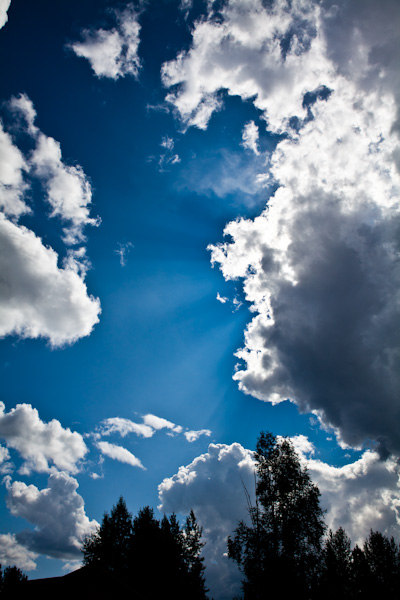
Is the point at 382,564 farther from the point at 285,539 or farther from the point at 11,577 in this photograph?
the point at 11,577

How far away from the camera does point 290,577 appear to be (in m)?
21.4

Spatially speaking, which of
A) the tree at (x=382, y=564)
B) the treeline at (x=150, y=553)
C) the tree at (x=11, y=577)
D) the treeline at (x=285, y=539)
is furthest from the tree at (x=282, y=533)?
the tree at (x=11, y=577)

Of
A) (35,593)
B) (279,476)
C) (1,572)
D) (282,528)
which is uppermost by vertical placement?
(279,476)

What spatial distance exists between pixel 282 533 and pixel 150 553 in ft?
56.0

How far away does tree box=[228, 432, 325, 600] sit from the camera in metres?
21.6

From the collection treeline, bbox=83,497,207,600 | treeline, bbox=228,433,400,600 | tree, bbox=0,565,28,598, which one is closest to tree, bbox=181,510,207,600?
treeline, bbox=83,497,207,600

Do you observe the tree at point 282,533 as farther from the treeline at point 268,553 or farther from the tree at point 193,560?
the tree at point 193,560

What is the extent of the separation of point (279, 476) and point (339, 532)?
19496mm

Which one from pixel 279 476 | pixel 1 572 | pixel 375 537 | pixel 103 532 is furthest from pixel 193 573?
pixel 1 572

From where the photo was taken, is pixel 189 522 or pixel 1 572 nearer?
pixel 189 522

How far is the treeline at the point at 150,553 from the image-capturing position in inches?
1177

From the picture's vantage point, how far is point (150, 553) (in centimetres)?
3125

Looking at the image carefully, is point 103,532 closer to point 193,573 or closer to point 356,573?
point 193,573

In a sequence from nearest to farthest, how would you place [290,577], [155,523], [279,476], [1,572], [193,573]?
[290,577] < [279,476] < [193,573] < [155,523] < [1,572]
